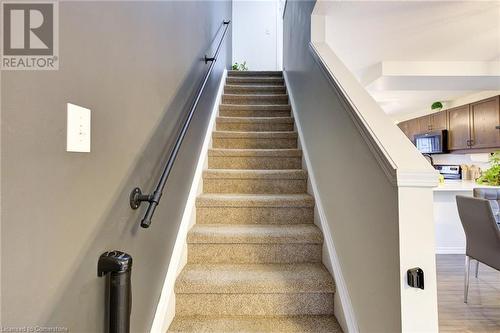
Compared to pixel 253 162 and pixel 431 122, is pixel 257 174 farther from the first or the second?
pixel 431 122

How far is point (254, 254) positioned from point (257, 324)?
0.41m

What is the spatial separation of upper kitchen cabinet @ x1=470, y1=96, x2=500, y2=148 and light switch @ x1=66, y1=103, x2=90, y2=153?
516 cm

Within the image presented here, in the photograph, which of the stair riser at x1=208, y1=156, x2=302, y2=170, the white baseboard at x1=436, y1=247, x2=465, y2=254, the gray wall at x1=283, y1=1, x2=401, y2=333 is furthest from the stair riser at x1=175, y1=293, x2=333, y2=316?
the white baseboard at x1=436, y1=247, x2=465, y2=254

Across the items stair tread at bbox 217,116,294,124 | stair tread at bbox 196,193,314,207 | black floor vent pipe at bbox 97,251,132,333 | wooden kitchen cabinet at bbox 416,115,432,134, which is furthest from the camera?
wooden kitchen cabinet at bbox 416,115,432,134

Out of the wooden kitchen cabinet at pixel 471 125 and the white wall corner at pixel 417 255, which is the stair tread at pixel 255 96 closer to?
the white wall corner at pixel 417 255

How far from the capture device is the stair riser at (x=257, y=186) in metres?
2.10

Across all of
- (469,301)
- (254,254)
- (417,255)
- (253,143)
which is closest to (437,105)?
(469,301)

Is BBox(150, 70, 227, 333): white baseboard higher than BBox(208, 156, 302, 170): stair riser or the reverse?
the reverse

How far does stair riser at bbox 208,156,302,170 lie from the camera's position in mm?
2340

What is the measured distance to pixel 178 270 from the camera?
4.79ft

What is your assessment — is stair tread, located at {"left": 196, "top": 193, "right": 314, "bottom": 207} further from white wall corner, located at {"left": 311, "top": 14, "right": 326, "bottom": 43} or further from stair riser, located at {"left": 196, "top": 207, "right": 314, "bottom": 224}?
white wall corner, located at {"left": 311, "top": 14, "right": 326, "bottom": 43}

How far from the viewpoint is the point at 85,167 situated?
2.42ft

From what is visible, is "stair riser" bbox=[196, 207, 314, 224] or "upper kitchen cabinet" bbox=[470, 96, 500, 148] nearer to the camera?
"stair riser" bbox=[196, 207, 314, 224]

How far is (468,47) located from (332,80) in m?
2.42
